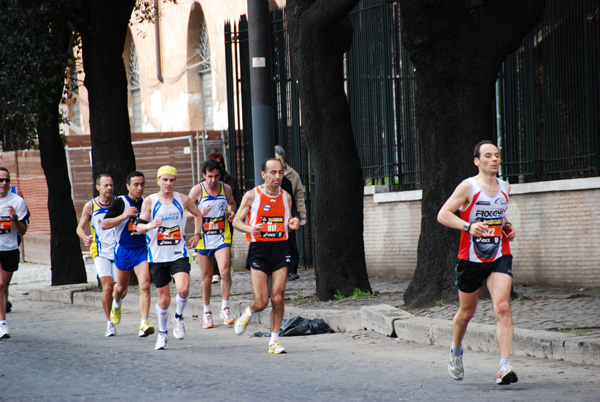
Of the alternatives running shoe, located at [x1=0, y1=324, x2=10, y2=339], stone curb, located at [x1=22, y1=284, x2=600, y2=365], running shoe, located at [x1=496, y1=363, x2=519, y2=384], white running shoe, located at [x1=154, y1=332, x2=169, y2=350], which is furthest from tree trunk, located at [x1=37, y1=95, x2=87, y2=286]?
running shoe, located at [x1=496, y1=363, x2=519, y2=384]

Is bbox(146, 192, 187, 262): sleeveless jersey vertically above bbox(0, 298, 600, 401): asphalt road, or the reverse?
bbox(146, 192, 187, 262): sleeveless jersey

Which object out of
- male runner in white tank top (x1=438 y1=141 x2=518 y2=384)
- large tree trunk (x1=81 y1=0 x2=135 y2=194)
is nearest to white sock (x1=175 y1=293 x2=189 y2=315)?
male runner in white tank top (x1=438 y1=141 x2=518 y2=384)

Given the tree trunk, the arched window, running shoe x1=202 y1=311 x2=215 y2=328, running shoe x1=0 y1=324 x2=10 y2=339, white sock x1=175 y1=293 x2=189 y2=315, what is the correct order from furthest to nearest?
the arched window → the tree trunk → running shoe x1=202 y1=311 x2=215 y2=328 → running shoe x1=0 y1=324 x2=10 y2=339 → white sock x1=175 y1=293 x2=189 y2=315

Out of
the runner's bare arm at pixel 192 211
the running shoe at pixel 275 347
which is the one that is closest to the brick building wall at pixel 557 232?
the runner's bare arm at pixel 192 211

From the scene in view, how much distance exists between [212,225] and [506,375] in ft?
18.3

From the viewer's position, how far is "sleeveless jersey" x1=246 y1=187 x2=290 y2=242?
9141mm

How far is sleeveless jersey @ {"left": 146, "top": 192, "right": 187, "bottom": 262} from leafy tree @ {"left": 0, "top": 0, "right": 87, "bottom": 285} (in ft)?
21.5

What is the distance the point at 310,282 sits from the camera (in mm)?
14828

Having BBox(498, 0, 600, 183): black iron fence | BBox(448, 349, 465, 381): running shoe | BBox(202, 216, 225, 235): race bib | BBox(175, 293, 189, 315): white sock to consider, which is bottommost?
BBox(448, 349, 465, 381): running shoe

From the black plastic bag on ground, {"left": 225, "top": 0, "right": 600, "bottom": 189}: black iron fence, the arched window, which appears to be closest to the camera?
the black plastic bag on ground

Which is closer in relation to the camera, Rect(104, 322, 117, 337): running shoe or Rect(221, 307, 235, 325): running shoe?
Rect(104, 322, 117, 337): running shoe

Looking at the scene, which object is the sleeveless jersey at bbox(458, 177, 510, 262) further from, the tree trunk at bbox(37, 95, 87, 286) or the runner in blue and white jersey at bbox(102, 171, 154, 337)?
the tree trunk at bbox(37, 95, 87, 286)

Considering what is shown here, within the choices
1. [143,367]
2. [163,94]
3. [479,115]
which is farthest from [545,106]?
[163,94]

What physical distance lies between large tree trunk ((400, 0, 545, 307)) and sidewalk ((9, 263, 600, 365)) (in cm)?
61
